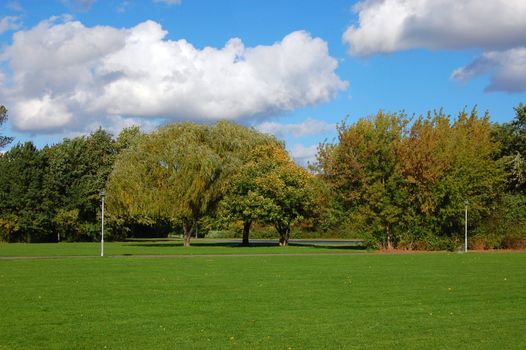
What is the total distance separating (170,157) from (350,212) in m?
15.5

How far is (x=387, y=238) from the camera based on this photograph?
5091cm

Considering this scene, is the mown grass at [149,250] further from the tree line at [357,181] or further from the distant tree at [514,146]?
the distant tree at [514,146]

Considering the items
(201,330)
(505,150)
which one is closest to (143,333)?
A: (201,330)

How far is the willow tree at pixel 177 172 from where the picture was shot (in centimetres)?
5206

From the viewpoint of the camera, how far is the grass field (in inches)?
455

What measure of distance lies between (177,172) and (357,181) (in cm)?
1470

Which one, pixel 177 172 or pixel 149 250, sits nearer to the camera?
pixel 149 250

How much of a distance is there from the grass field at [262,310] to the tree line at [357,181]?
24.2 meters

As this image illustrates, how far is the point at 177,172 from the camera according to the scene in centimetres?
5216

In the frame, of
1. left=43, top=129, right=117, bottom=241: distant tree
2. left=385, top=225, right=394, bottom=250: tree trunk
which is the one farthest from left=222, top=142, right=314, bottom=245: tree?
left=43, top=129, right=117, bottom=241: distant tree

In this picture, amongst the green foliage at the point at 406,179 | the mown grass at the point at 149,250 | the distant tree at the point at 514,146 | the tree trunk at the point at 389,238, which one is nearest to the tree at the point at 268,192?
the mown grass at the point at 149,250

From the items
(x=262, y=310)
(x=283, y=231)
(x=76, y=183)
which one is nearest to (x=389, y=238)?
(x=283, y=231)

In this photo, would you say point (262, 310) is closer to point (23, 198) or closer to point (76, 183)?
point (23, 198)

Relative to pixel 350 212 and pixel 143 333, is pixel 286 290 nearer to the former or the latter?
pixel 143 333
